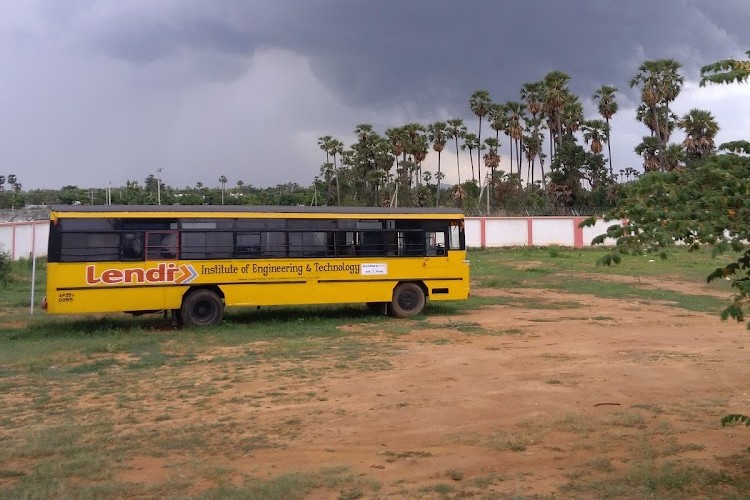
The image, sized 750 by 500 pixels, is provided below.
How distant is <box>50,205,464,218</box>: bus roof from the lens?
46.6 ft

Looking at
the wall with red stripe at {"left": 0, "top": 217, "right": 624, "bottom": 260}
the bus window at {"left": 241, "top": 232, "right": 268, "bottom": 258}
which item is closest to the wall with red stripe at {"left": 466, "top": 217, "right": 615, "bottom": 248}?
the wall with red stripe at {"left": 0, "top": 217, "right": 624, "bottom": 260}

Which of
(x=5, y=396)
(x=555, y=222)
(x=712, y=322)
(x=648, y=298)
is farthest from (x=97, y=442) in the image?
(x=555, y=222)

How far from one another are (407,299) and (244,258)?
4.18 meters

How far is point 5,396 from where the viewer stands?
8.95 metres

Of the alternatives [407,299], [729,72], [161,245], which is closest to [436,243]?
[407,299]

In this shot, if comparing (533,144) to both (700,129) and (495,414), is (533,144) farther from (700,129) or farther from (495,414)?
(495,414)

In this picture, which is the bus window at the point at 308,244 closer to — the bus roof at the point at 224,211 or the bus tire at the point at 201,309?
the bus roof at the point at 224,211

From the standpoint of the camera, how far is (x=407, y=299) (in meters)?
16.8

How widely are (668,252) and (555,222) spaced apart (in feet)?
138

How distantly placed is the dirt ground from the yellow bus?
296cm

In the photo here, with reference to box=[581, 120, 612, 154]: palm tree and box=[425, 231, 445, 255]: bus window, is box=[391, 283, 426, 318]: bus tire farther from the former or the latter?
box=[581, 120, 612, 154]: palm tree

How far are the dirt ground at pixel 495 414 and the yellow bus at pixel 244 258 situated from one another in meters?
2.96

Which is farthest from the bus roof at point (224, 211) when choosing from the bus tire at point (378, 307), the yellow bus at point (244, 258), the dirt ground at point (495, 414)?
the dirt ground at point (495, 414)

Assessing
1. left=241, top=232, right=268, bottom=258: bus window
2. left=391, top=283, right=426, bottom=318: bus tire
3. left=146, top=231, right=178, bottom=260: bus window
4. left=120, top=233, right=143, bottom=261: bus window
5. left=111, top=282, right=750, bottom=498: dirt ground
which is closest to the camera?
left=111, top=282, right=750, bottom=498: dirt ground
